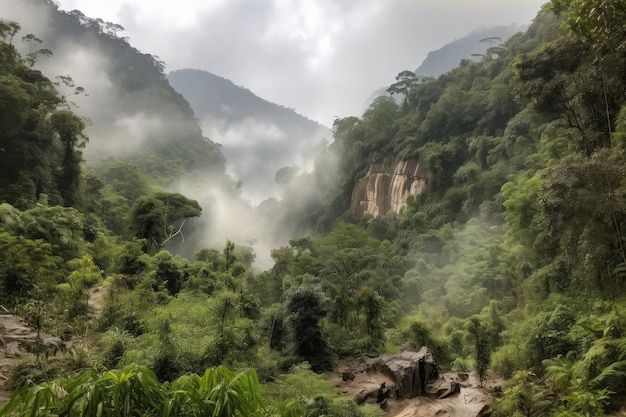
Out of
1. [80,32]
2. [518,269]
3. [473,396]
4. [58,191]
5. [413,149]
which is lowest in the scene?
[473,396]

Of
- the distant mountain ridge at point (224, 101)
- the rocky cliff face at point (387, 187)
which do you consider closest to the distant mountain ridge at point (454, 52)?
the distant mountain ridge at point (224, 101)

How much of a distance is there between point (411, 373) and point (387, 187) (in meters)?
33.3

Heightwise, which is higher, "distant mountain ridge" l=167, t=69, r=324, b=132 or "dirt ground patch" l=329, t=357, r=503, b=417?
"distant mountain ridge" l=167, t=69, r=324, b=132

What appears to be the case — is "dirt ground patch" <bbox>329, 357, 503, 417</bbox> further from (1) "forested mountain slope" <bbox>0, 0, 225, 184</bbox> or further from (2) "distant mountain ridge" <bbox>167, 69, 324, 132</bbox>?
(2) "distant mountain ridge" <bbox>167, 69, 324, 132</bbox>

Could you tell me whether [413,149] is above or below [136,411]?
above

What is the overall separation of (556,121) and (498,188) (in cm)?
1887

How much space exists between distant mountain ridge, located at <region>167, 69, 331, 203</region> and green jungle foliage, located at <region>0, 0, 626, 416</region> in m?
83.0

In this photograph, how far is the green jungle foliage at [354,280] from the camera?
666cm

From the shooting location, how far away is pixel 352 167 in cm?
5062

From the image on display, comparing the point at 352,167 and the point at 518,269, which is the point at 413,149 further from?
the point at 518,269

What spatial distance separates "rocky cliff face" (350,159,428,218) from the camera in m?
41.1

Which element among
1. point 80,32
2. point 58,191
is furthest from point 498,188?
point 80,32

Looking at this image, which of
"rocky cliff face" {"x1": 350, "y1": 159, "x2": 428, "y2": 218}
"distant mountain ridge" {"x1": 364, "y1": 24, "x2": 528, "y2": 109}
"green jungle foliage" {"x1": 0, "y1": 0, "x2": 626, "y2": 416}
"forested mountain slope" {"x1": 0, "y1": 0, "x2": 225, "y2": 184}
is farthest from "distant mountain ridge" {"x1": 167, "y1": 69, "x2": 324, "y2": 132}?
"green jungle foliage" {"x1": 0, "y1": 0, "x2": 626, "y2": 416}

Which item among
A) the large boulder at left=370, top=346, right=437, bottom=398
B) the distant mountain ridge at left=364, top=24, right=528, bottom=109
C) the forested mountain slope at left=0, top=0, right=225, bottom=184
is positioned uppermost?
the distant mountain ridge at left=364, top=24, right=528, bottom=109
